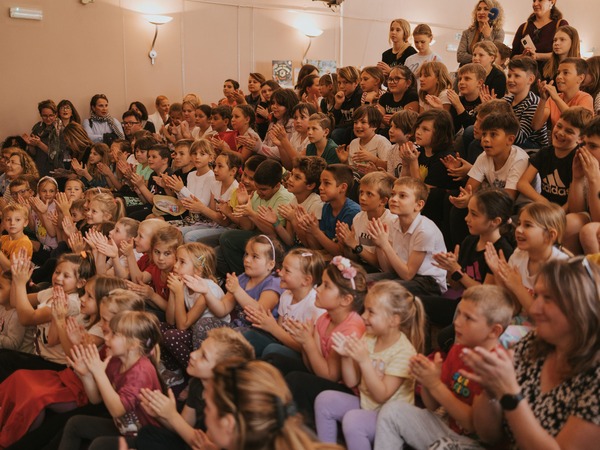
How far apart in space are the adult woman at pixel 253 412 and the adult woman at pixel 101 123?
6659 millimetres

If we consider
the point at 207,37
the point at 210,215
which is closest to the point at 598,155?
the point at 210,215

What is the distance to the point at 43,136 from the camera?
7523mm

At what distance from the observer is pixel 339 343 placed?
235 cm

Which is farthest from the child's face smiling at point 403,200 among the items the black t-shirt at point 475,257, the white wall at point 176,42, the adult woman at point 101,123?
the white wall at point 176,42

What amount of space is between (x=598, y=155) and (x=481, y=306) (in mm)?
1392

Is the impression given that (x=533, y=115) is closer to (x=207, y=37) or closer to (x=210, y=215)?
(x=210, y=215)

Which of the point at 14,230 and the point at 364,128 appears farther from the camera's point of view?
the point at 364,128

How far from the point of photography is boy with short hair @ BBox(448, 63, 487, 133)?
15.6 ft

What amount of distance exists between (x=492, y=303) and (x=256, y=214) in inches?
85.0

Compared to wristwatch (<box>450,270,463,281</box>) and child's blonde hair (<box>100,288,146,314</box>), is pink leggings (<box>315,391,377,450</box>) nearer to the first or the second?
wristwatch (<box>450,270,463,281</box>)

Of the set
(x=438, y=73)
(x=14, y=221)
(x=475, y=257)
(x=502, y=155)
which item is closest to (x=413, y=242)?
(x=475, y=257)

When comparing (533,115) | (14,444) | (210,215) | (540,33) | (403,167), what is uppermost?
(540,33)

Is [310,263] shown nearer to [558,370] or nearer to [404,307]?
[404,307]

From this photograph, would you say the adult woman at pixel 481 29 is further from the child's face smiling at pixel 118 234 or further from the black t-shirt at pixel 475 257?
the child's face smiling at pixel 118 234
